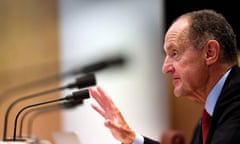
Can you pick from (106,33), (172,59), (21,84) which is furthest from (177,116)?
(172,59)

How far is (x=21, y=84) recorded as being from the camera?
2551 mm

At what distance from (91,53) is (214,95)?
1.52m

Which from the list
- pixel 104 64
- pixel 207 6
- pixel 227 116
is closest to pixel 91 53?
pixel 104 64

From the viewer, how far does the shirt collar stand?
1328 millimetres

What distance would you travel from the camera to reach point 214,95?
1.34m

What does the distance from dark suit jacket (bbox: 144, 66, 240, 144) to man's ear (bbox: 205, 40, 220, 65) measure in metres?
0.07

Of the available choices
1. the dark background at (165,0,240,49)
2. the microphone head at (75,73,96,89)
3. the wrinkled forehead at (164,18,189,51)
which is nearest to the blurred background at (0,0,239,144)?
the dark background at (165,0,240,49)

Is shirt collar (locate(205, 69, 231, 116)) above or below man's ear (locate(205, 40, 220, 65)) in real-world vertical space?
below

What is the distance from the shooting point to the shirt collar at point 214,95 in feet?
4.36

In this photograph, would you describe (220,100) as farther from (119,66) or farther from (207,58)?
(119,66)

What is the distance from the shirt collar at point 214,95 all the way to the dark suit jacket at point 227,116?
2 cm

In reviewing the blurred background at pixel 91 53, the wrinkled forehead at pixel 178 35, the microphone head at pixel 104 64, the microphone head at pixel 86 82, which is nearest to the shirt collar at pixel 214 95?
the wrinkled forehead at pixel 178 35

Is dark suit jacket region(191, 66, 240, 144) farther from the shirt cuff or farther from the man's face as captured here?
the shirt cuff

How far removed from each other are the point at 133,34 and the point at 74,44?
0.55 meters
